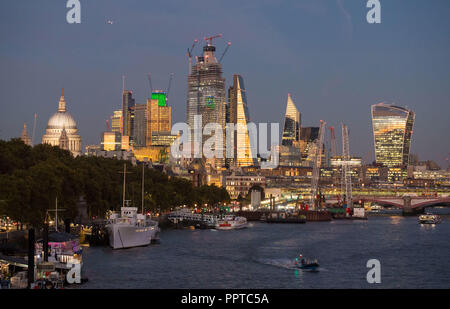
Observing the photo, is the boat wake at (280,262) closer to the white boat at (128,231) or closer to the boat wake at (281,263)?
the boat wake at (281,263)

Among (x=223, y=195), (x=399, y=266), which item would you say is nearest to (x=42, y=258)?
(x=399, y=266)

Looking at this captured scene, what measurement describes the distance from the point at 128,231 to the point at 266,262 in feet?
55.5

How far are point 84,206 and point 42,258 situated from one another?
3412 cm

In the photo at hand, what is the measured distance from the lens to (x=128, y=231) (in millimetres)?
71625

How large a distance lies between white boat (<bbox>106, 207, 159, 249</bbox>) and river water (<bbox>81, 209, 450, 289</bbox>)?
1233 mm

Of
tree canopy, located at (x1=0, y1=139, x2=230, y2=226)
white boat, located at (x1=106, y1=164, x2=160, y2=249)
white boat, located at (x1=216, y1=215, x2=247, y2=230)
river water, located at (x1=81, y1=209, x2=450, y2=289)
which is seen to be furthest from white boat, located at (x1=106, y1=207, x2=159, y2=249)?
white boat, located at (x1=216, y1=215, x2=247, y2=230)

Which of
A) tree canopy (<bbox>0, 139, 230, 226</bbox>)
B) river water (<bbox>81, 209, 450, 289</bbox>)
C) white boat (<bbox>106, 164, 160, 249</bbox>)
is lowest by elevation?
river water (<bbox>81, 209, 450, 289</bbox>)

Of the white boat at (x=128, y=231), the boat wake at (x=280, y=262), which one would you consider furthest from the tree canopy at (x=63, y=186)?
the boat wake at (x=280, y=262)

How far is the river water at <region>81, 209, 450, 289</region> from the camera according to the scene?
4916cm

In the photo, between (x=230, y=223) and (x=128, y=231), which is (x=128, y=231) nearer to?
(x=128, y=231)

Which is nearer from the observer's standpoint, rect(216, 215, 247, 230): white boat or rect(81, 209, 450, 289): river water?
rect(81, 209, 450, 289): river water

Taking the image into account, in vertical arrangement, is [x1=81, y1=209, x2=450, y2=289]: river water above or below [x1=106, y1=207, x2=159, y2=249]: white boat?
below

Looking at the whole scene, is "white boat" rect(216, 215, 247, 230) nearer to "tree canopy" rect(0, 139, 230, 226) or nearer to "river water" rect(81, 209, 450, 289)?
"tree canopy" rect(0, 139, 230, 226)
